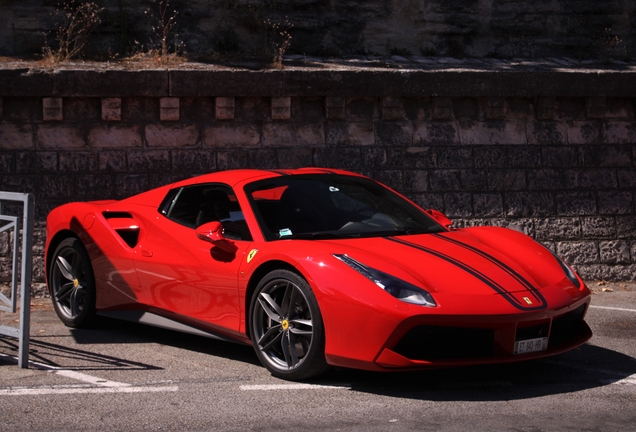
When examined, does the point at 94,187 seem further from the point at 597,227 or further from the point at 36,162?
the point at 597,227

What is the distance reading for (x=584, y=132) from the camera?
10750 mm

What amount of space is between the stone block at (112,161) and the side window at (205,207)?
10.1ft

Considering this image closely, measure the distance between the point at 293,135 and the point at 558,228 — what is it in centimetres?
332

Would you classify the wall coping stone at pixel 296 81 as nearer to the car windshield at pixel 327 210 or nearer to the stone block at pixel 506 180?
the stone block at pixel 506 180

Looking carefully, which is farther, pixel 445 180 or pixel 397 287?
pixel 445 180

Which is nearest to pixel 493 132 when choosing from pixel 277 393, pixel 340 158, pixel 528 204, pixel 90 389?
pixel 528 204

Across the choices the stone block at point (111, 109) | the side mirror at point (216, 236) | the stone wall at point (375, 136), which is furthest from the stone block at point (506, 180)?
the side mirror at point (216, 236)

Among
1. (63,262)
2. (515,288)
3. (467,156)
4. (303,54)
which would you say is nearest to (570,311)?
(515,288)

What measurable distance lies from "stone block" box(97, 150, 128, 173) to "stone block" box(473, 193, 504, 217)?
159 inches

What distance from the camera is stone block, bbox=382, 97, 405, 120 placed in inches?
407

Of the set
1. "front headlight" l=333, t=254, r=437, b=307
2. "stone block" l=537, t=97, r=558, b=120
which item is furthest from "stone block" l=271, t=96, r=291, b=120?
"front headlight" l=333, t=254, r=437, b=307

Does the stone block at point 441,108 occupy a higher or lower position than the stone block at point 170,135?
higher

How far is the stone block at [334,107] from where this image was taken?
33.4 ft

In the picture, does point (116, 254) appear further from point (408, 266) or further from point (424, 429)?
point (424, 429)
